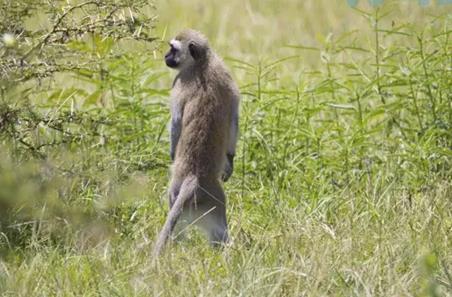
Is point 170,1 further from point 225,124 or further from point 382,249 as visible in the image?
point 382,249

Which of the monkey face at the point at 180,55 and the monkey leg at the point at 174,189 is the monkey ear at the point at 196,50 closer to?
the monkey face at the point at 180,55

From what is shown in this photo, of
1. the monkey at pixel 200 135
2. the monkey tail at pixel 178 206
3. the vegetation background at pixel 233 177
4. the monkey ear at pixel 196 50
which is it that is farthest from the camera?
the monkey ear at pixel 196 50

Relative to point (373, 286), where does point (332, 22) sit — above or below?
above

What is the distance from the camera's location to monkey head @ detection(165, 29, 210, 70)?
262 inches

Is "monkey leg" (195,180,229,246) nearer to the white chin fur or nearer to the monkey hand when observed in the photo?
the monkey hand

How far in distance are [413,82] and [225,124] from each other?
153cm

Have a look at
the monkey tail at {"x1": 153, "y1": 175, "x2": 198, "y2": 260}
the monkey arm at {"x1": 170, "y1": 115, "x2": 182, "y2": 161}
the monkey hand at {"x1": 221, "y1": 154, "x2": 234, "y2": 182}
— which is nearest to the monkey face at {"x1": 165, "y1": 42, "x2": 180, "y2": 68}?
the monkey arm at {"x1": 170, "y1": 115, "x2": 182, "y2": 161}

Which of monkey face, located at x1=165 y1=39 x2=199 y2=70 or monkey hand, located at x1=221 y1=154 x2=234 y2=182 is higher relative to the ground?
monkey face, located at x1=165 y1=39 x2=199 y2=70

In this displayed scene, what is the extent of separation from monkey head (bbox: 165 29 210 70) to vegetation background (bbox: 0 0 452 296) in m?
0.19

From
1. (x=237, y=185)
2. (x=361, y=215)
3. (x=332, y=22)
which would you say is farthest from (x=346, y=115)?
(x=332, y=22)

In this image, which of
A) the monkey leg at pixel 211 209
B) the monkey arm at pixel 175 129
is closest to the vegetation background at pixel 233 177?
the monkey leg at pixel 211 209

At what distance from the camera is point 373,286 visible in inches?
210

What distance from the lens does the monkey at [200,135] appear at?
6.33 m

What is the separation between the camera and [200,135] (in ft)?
21.0
